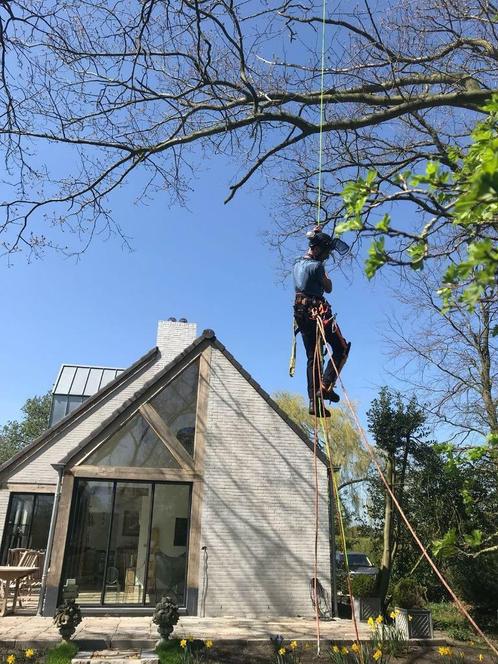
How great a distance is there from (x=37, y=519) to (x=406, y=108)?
13.8 m

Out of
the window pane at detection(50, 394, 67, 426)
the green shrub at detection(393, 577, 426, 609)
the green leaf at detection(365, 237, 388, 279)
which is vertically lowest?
the green shrub at detection(393, 577, 426, 609)

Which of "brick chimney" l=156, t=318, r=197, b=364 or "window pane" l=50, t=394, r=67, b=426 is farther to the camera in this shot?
"window pane" l=50, t=394, r=67, b=426

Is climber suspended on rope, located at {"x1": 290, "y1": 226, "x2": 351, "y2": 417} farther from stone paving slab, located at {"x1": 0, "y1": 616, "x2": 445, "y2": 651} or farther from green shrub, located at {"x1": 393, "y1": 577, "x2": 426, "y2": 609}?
green shrub, located at {"x1": 393, "y1": 577, "x2": 426, "y2": 609}

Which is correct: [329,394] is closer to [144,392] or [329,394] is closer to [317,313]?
[317,313]

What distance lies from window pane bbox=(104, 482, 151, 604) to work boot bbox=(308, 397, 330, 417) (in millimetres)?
6801

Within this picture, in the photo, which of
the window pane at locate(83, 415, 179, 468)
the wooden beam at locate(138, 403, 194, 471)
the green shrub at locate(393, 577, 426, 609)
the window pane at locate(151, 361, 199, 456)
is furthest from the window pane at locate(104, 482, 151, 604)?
the green shrub at locate(393, 577, 426, 609)

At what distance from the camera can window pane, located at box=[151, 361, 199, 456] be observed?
41.2ft

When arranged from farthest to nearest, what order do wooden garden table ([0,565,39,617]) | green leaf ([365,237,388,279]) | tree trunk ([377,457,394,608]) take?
tree trunk ([377,457,394,608])
wooden garden table ([0,565,39,617])
green leaf ([365,237,388,279])

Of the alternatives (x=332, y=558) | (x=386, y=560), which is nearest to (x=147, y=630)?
(x=332, y=558)

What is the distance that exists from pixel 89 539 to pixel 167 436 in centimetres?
270

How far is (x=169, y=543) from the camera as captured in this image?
472 inches

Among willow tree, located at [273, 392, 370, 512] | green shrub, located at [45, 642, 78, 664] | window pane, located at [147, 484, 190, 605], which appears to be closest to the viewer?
green shrub, located at [45, 642, 78, 664]

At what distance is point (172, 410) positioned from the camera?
1266 centimetres

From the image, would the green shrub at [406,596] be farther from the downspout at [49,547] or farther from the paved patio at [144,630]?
the downspout at [49,547]
